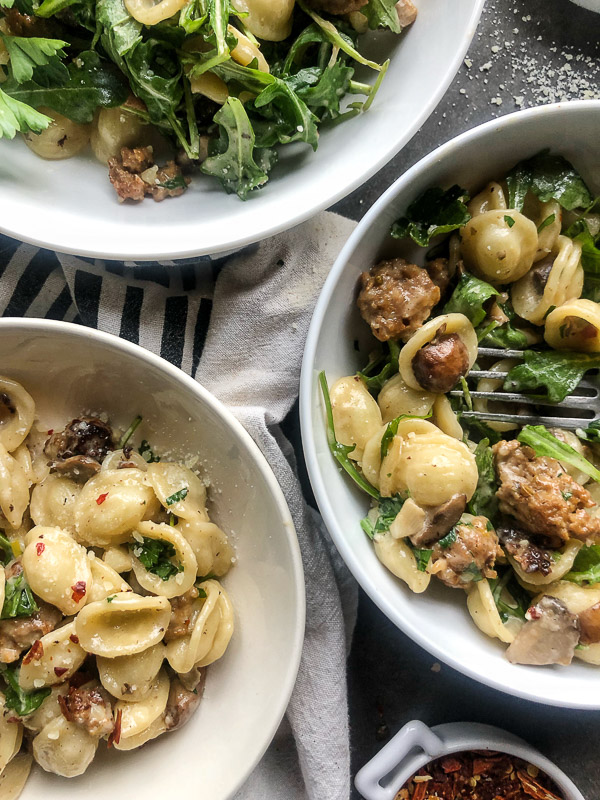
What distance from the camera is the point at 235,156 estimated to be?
5.48ft

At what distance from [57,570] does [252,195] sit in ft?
3.40

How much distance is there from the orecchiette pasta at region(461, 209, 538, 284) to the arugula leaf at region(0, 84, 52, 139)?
3.36 feet

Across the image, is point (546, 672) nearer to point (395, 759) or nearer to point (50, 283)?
point (395, 759)

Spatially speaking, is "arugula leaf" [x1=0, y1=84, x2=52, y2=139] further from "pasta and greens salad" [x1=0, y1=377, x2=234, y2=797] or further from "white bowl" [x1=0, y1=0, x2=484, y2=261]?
"pasta and greens salad" [x1=0, y1=377, x2=234, y2=797]

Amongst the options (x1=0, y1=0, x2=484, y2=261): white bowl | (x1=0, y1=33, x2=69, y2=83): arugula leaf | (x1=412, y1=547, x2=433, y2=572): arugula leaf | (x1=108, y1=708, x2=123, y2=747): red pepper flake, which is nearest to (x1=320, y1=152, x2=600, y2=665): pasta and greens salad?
(x1=412, y1=547, x2=433, y2=572): arugula leaf

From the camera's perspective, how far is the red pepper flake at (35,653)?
1.67 m

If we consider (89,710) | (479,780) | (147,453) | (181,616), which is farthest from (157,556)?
(479,780)

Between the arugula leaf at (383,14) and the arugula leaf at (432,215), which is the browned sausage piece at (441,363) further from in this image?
the arugula leaf at (383,14)

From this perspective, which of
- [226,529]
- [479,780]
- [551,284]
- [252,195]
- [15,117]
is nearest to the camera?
[15,117]

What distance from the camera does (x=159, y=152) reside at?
1.85 meters

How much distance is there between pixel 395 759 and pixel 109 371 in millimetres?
1297

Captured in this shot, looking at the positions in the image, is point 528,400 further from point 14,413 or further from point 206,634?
point 14,413

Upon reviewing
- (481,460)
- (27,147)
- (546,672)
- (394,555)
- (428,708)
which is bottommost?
(428,708)

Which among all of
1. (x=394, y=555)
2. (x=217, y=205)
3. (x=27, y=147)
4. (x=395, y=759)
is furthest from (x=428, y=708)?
(x=27, y=147)
